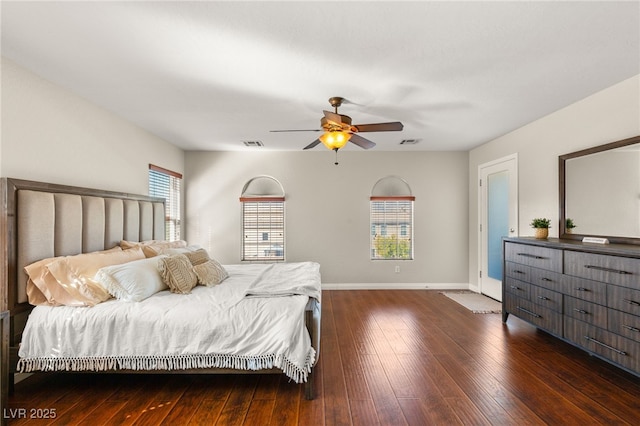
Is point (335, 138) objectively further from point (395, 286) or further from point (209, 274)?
point (395, 286)

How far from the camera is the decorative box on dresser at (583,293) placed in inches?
89.9

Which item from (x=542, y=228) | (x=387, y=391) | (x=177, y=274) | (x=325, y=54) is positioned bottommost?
(x=387, y=391)

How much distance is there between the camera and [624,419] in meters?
1.98

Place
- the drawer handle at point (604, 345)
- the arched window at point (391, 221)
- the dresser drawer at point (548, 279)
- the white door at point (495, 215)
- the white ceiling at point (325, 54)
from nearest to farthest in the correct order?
the white ceiling at point (325, 54)
the drawer handle at point (604, 345)
the dresser drawer at point (548, 279)
the white door at point (495, 215)
the arched window at point (391, 221)

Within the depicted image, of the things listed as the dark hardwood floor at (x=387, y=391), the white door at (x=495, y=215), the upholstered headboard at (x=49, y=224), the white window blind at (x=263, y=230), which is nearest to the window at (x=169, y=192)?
the upholstered headboard at (x=49, y=224)

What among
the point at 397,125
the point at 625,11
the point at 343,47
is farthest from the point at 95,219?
the point at 625,11

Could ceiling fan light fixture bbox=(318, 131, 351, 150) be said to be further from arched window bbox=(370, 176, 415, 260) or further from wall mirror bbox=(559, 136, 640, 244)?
arched window bbox=(370, 176, 415, 260)

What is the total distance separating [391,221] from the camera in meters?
5.58

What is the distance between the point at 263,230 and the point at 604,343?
459cm

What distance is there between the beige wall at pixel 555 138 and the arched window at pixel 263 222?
3650 millimetres

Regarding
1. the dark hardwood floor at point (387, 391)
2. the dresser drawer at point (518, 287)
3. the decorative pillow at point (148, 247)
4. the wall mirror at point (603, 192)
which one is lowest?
the dark hardwood floor at point (387, 391)

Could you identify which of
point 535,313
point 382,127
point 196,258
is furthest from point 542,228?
point 196,258

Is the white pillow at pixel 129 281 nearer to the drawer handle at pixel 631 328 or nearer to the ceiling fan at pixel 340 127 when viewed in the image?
the ceiling fan at pixel 340 127

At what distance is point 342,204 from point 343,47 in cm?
351
